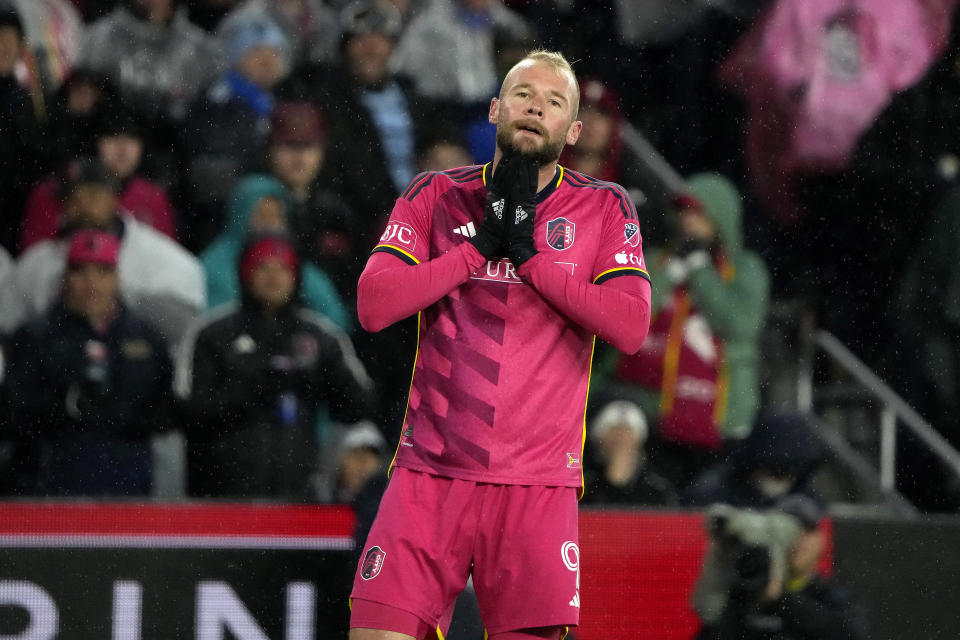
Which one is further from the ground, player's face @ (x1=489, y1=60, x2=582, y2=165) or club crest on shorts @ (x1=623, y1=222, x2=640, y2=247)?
player's face @ (x1=489, y1=60, x2=582, y2=165)

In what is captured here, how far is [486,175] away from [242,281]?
201 cm

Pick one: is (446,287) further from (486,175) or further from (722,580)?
(722,580)

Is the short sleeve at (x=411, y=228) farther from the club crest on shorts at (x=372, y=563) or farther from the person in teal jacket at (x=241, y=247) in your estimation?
the person in teal jacket at (x=241, y=247)

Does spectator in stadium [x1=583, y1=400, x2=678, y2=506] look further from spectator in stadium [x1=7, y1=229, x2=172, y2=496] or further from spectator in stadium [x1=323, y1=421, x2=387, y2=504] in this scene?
spectator in stadium [x1=7, y1=229, x2=172, y2=496]

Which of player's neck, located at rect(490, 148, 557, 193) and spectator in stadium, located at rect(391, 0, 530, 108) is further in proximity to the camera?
spectator in stadium, located at rect(391, 0, 530, 108)

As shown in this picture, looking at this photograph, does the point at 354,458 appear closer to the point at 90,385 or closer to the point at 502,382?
the point at 90,385

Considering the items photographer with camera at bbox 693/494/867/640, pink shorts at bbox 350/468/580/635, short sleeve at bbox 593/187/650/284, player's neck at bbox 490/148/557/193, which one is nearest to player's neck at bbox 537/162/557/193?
player's neck at bbox 490/148/557/193

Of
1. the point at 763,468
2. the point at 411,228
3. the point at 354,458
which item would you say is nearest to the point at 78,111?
the point at 354,458

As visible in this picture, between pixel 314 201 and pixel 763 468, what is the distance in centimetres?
198

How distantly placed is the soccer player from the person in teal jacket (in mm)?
2129

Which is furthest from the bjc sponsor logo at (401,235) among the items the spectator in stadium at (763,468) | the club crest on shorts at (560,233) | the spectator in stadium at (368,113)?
the spectator in stadium at (368,113)

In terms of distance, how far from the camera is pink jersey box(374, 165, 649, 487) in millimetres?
2779

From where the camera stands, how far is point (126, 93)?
5379 mm

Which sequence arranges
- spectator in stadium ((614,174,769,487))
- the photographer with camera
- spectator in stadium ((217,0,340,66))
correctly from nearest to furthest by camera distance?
the photographer with camera → spectator in stadium ((614,174,769,487)) → spectator in stadium ((217,0,340,66))
